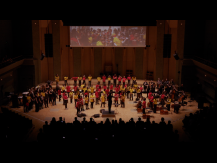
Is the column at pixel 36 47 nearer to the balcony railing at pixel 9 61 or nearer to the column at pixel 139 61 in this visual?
the balcony railing at pixel 9 61

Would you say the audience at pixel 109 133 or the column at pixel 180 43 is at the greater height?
the column at pixel 180 43

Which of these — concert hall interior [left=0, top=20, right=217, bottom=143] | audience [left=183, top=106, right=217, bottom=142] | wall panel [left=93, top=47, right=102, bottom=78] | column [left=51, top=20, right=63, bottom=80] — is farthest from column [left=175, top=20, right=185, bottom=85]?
column [left=51, top=20, right=63, bottom=80]

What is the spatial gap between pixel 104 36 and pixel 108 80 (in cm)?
448

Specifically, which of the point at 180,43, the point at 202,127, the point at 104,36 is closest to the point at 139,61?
the point at 104,36

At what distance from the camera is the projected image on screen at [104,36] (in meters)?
24.8

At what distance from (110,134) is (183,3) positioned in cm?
542

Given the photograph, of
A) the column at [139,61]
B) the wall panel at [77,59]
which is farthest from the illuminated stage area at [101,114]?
the wall panel at [77,59]

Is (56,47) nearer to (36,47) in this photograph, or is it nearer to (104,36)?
(36,47)

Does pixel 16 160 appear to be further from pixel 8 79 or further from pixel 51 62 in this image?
pixel 51 62

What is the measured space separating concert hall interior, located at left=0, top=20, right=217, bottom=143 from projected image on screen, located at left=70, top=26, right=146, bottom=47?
0.09 m

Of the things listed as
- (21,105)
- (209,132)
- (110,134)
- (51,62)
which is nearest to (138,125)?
(110,134)

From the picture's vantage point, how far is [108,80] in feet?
76.4

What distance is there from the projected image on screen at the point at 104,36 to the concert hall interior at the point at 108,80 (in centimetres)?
9

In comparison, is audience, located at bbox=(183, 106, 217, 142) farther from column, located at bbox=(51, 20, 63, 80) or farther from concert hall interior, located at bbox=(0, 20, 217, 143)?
column, located at bbox=(51, 20, 63, 80)
